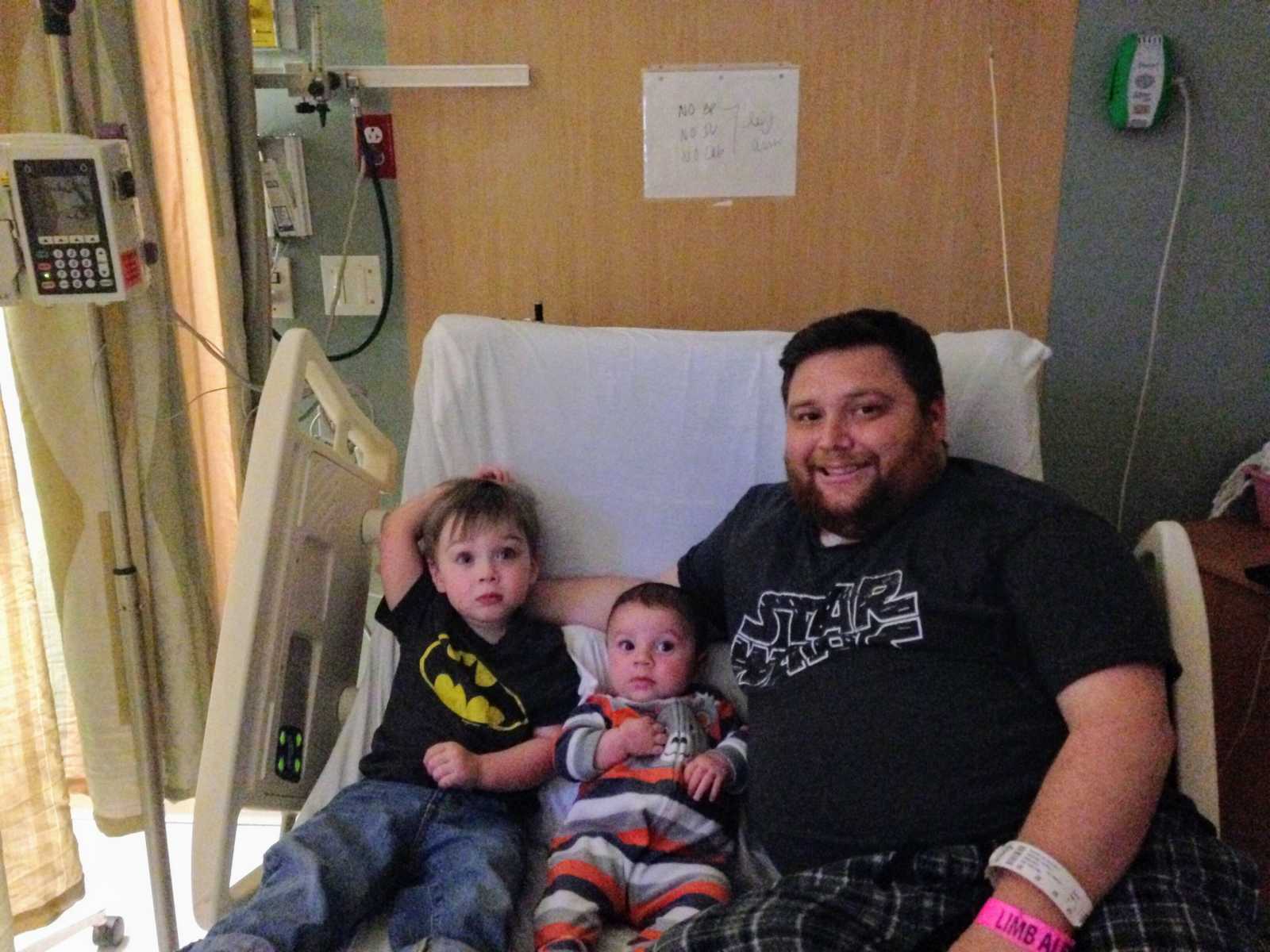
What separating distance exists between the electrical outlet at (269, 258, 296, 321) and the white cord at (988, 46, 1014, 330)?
148cm

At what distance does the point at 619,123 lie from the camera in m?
2.06

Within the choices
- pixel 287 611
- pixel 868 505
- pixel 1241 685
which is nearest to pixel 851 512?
pixel 868 505

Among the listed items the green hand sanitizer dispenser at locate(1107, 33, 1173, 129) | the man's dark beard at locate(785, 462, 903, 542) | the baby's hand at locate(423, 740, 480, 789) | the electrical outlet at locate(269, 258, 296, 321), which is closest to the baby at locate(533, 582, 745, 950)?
the baby's hand at locate(423, 740, 480, 789)

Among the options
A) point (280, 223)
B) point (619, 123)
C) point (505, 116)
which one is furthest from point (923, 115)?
point (280, 223)

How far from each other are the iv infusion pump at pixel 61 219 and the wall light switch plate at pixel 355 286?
0.69 metres

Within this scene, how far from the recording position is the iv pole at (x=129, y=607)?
1.47 meters

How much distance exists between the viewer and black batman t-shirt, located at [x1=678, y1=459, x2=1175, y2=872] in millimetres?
1176

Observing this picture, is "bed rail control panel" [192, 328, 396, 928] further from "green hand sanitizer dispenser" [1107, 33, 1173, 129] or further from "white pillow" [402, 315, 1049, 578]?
"green hand sanitizer dispenser" [1107, 33, 1173, 129]

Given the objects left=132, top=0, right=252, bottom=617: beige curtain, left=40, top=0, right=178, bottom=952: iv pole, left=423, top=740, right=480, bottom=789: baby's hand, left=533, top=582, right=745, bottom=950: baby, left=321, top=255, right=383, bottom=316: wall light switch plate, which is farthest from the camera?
left=321, top=255, right=383, bottom=316: wall light switch plate

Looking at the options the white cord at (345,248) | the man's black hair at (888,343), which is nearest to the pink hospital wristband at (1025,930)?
the man's black hair at (888,343)

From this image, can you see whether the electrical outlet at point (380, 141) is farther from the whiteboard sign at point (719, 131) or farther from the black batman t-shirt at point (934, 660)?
the black batman t-shirt at point (934, 660)

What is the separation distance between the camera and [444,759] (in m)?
1.38

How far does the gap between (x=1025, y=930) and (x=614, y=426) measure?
94 centimetres

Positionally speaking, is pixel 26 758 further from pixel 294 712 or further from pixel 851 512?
pixel 851 512
